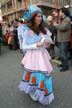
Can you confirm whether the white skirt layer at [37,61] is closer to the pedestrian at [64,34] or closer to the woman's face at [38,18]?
the woman's face at [38,18]

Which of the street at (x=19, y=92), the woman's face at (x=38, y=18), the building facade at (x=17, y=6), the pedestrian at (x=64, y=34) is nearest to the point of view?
Answer: the woman's face at (x=38, y=18)

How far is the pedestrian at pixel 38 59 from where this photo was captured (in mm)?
4973

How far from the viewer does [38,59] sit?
5051 mm

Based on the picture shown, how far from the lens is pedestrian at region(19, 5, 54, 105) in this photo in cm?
497

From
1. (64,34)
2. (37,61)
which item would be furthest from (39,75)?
(64,34)

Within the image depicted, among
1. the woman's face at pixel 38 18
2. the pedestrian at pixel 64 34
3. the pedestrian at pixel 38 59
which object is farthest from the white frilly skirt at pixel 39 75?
the pedestrian at pixel 64 34

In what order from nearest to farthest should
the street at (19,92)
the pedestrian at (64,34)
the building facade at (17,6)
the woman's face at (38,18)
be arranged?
the woman's face at (38,18)
the street at (19,92)
the pedestrian at (64,34)
the building facade at (17,6)

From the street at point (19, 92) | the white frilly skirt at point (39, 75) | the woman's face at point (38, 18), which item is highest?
the woman's face at point (38, 18)

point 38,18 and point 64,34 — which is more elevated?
point 38,18

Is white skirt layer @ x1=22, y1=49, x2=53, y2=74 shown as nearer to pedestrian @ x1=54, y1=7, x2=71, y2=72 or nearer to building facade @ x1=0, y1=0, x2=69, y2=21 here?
pedestrian @ x1=54, y1=7, x2=71, y2=72

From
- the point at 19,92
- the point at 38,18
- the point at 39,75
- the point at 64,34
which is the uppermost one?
the point at 38,18

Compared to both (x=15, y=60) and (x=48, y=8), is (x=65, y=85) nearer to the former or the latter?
(x=15, y=60)

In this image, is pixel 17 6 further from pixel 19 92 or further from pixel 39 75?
pixel 39 75

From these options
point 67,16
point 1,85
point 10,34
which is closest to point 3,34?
point 10,34
